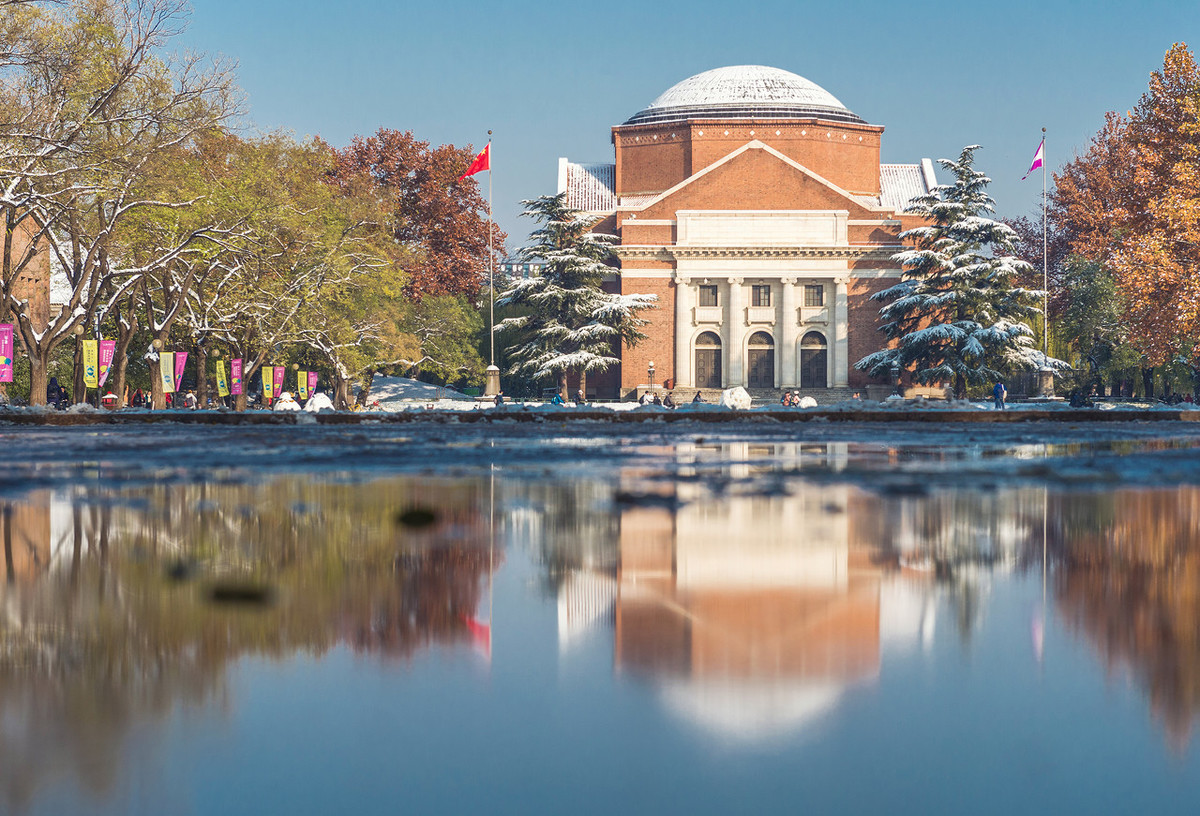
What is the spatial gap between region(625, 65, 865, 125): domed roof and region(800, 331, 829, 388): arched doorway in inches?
582

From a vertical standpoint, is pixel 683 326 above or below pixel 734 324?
below

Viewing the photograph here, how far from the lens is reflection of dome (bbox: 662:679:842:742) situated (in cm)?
432

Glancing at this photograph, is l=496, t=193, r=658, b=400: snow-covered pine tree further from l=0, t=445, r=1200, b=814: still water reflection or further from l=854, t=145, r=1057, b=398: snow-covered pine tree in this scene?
l=0, t=445, r=1200, b=814: still water reflection

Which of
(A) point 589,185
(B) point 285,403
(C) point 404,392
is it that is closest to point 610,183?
(A) point 589,185

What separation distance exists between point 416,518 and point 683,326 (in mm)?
68427

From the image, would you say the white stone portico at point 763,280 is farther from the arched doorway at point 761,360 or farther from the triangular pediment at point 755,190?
the triangular pediment at point 755,190

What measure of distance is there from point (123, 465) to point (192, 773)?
15352 millimetres

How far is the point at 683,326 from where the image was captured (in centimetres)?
7875

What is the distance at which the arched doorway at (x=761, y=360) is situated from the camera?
3132 inches

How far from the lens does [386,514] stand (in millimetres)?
11250

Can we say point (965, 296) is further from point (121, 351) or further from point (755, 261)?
point (121, 351)

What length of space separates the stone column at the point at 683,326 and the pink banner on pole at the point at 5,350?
47.4 metres

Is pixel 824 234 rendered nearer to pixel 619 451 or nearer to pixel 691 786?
pixel 619 451

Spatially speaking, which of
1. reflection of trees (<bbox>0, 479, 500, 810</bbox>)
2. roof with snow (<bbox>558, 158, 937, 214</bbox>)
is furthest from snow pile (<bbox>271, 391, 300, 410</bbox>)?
roof with snow (<bbox>558, 158, 937, 214</bbox>)
